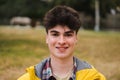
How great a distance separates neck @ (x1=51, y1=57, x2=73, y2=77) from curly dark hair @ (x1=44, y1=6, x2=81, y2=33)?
0.87 ft

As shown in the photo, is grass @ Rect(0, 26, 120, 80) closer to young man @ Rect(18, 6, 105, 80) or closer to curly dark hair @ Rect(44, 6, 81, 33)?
young man @ Rect(18, 6, 105, 80)

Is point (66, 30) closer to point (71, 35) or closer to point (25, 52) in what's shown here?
point (71, 35)

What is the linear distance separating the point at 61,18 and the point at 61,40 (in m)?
0.17

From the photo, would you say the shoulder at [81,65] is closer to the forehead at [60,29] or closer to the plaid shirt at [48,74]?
the plaid shirt at [48,74]

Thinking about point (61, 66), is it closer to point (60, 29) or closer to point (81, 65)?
point (81, 65)

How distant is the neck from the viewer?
3111 millimetres

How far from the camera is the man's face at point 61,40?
3023 mm

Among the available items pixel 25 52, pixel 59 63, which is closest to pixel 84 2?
pixel 25 52

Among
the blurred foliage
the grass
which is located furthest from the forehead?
the blurred foliage

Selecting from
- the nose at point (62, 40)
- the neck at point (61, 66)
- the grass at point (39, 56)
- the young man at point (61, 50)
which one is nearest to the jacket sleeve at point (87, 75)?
the young man at point (61, 50)

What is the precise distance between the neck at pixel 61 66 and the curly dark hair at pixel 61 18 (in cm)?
27

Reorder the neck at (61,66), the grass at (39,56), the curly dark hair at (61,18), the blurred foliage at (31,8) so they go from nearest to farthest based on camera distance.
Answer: the curly dark hair at (61,18), the neck at (61,66), the grass at (39,56), the blurred foliage at (31,8)

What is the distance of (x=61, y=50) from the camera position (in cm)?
305

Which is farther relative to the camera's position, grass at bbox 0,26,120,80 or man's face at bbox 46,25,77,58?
grass at bbox 0,26,120,80
